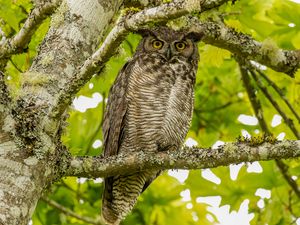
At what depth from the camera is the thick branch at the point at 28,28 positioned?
3088mm

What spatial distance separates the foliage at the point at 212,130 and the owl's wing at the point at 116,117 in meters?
0.14

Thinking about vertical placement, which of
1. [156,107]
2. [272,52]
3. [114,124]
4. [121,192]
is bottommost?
[121,192]

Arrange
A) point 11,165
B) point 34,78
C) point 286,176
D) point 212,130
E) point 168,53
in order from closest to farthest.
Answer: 1. point 11,165
2. point 34,78
3. point 286,176
4. point 168,53
5. point 212,130

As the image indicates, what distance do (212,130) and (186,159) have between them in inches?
133

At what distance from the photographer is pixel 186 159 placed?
122 inches

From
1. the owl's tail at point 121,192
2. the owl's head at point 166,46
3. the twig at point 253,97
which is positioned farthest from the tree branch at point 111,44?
the twig at point 253,97

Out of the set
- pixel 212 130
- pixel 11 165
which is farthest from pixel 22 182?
pixel 212 130

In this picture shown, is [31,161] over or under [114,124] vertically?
over

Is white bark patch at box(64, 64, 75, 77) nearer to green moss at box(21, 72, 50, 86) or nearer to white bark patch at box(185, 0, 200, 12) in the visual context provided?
green moss at box(21, 72, 50, 86)

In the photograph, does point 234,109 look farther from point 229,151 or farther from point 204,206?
point 229,151

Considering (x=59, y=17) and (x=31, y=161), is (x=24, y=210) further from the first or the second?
(x=59, y=17)

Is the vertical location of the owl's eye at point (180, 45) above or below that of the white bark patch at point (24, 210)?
below

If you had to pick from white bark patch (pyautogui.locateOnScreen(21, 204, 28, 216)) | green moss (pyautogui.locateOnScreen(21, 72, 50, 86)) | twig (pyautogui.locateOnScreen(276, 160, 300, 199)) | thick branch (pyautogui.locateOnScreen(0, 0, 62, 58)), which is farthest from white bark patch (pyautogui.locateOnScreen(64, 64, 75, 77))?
twig (pyautogui.locateOnScreen(276, 160, 300, 199))

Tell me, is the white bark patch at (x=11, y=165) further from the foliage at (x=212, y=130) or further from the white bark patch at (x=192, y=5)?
the foliage at (x=212, y=130)
